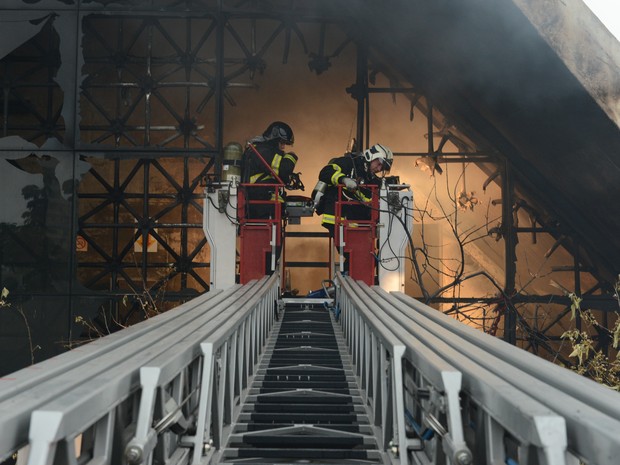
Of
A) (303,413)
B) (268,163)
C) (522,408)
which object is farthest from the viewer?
(268,163)

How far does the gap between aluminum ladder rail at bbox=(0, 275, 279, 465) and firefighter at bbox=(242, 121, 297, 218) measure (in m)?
4.23

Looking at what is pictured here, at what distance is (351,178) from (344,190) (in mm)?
211

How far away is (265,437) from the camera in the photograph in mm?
3215

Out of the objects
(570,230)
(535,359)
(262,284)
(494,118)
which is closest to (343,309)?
(262,284)

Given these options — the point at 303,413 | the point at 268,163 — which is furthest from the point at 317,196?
the point at 303,413

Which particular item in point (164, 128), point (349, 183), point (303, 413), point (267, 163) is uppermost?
point (164, 128)

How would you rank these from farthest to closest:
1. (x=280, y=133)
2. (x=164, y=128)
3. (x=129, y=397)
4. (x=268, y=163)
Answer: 1. (x=164, y=128)
2. (x=268, y=163)
3. (x=280, y=133)
4. (x=129, y=397)

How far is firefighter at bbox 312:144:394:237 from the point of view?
7430 millimetres

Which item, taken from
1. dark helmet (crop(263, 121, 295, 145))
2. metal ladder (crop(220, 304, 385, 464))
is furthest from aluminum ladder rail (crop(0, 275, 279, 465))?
dark helmet (crop(263, 121, 295, 145))

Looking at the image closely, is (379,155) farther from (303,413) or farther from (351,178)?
(303,413)

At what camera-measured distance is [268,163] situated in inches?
296

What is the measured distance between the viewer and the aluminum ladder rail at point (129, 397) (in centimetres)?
142

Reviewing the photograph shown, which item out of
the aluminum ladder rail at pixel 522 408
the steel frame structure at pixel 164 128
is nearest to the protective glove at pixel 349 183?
the steel frame structure at pixel 164 128

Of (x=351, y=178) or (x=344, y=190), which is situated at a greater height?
(x=351, y=178)
